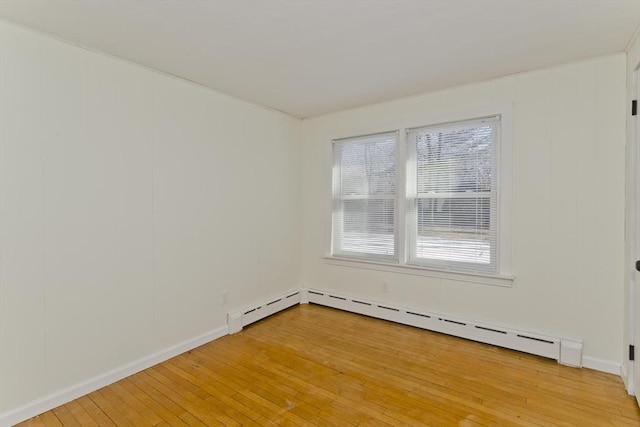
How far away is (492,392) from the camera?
2.27m

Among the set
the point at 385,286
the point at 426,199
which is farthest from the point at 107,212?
the point at 426,199

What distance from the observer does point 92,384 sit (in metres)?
2.31

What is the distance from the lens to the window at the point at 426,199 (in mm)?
3055

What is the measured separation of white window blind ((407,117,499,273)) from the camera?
306 cm

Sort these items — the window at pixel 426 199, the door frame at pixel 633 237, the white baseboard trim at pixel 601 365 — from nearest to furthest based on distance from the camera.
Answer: the door frame at pixel 633 237, the white baseboard trim at pixel 601 365, the window at pixel 426 199

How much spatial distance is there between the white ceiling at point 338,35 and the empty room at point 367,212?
2 centimetres

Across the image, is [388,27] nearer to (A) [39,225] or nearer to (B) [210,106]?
(B) [210,106]

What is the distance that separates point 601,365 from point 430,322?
4.44 feet

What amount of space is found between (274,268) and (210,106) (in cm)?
198

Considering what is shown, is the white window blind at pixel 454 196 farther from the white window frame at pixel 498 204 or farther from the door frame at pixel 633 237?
the door frame at pixel 633 237

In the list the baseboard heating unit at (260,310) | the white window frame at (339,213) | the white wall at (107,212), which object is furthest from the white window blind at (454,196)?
the white wall at (107,212)

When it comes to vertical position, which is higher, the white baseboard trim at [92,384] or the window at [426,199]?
the window at [426,199]

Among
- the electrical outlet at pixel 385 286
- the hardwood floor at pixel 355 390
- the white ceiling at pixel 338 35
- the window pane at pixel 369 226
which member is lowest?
the hardwood floor at pixel 355 390

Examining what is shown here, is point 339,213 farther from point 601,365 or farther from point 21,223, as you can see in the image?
point 21,223
